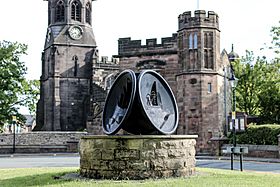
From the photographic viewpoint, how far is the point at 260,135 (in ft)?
108

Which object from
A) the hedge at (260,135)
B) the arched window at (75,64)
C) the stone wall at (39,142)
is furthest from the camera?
the arched window at (75,64)

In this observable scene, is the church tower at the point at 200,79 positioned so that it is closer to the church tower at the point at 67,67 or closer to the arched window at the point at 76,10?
the church tower at the point at 67,67

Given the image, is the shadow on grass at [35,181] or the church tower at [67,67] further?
the church tower at [67,67]

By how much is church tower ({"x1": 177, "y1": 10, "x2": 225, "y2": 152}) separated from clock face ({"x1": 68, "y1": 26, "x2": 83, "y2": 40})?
2767 centimetres

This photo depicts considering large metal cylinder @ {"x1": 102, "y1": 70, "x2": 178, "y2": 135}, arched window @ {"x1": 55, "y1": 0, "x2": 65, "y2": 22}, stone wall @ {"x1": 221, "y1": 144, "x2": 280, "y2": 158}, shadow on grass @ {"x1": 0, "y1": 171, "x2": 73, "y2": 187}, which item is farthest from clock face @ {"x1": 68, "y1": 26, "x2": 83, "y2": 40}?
shadow on grass @ {"x1": 0, "y1": 171, "x2": 73, "y2": 187}

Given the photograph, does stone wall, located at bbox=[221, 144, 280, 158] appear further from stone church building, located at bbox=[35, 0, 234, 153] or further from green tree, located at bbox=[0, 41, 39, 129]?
green tree, located at bbox=[0, 41, 39, 129]

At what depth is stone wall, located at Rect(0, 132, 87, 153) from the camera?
139 feet

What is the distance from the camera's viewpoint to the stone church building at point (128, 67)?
125 ft

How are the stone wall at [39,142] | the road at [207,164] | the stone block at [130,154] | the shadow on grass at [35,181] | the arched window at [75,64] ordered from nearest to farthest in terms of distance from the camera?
the shadow on grass at [35,181], the stone block at [130,154], the road at [207,164], the stone wall at [39,142], the arched window at [75,64]

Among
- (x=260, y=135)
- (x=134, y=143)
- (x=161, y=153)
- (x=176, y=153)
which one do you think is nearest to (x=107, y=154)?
(x=134, y=143)

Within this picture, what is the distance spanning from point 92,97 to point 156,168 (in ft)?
157

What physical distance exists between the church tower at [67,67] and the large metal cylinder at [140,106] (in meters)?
45.6

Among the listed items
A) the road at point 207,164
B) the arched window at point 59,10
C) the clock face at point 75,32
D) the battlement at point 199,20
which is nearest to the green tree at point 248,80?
the battlement at point 199,20

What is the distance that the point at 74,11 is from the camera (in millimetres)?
65438
